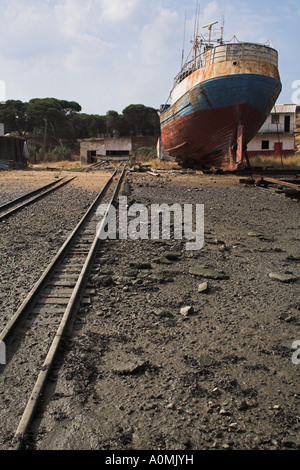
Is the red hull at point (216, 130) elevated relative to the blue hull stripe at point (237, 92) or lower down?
lower down

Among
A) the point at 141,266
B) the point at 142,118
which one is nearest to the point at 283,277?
the point at 141,266

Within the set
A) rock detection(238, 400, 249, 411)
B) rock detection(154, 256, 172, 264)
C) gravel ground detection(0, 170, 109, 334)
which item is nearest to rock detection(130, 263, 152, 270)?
rock detection(154, 256, 172, 264)

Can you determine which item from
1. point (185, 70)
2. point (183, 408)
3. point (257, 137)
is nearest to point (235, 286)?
point (183, 408)

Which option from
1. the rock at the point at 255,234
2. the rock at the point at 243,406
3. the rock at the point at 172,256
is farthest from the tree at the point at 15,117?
the rock at the point at 243,406

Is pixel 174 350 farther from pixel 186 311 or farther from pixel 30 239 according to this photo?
pixel 30 239

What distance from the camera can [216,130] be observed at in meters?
21.0

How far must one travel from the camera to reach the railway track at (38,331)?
2775 mm

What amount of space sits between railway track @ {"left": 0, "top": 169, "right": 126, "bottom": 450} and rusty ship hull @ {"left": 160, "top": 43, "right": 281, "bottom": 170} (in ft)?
50.4

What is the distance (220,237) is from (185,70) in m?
20.0

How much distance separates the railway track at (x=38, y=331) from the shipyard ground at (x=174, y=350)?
3.7 inches

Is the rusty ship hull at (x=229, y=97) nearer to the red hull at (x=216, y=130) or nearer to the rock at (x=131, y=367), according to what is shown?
the red hull at (x=216, y=130)

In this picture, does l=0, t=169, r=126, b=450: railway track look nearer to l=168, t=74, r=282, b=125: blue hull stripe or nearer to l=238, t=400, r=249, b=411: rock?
l=238, t=400, r=249, b=411: rock

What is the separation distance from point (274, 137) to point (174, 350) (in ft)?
129
